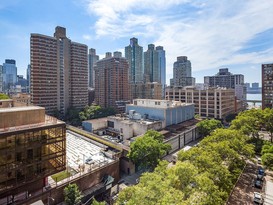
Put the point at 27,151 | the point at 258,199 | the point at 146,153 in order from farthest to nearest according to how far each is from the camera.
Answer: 1. the point at 146,153
2. the point at 258,199
3. the point at 27,151

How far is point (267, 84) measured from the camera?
8588 cm

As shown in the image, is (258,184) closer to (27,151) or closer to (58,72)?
(27,151)

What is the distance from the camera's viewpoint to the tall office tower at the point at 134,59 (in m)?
174

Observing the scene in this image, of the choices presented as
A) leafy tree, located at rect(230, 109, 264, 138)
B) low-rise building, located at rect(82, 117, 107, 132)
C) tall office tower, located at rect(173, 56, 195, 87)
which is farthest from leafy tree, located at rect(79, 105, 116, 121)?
tall office tower, located at rect(173, 56, 195, 87)

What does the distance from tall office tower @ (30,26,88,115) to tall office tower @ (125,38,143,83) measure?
7715cm

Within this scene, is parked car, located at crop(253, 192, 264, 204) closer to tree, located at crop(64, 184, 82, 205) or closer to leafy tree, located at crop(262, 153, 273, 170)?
leafy tree, located at crop(262, 153, 273, 170)

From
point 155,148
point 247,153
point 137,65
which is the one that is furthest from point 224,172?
point 137,65

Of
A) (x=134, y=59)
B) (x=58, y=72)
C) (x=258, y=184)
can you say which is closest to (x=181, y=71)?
(x=134, y=59)

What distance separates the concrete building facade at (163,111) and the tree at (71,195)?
34.7 m

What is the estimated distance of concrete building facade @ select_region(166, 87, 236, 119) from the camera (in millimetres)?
78688

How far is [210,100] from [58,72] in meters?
77.4

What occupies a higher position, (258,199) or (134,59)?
(134,59)

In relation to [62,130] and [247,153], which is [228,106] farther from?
[62,130]

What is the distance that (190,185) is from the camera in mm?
20828
